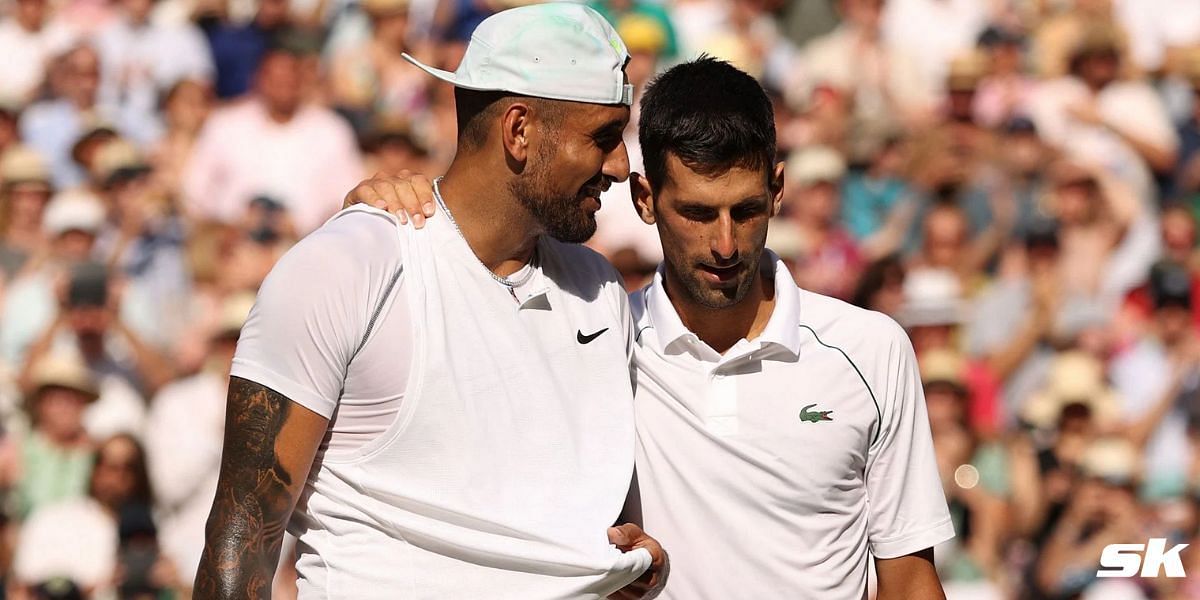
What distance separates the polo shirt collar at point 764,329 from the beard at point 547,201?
40 centimetres

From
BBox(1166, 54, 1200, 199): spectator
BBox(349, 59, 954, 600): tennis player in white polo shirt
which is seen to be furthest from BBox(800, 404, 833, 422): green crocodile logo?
BBox(1166, 54, 1200, 199): spectator

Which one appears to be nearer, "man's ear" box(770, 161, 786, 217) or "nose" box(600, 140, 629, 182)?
"nose" box(600, 140, 629, 182)

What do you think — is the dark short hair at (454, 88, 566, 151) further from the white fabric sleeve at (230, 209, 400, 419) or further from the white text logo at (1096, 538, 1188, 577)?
the white text logo at (1096, 538, 1188, 577)

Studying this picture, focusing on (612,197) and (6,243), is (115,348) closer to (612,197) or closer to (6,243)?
(6,243)

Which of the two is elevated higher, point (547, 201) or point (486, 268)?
point (547, 201)

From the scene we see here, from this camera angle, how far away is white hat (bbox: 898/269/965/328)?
7.81 metres

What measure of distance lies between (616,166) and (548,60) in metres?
0.26

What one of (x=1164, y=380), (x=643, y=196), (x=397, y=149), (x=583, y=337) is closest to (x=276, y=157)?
(x=397, y=149)

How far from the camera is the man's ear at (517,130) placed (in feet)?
11.6

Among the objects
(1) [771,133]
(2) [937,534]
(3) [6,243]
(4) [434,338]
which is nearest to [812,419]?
(2) [937,534]

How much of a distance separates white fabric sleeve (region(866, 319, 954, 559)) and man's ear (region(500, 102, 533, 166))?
92 cm

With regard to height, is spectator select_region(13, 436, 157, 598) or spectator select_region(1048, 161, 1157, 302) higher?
spectator select_region(1048, 161, 1157, 302)

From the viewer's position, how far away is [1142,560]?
22.3 ft

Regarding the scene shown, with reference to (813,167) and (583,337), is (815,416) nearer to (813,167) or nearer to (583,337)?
(583,337)
